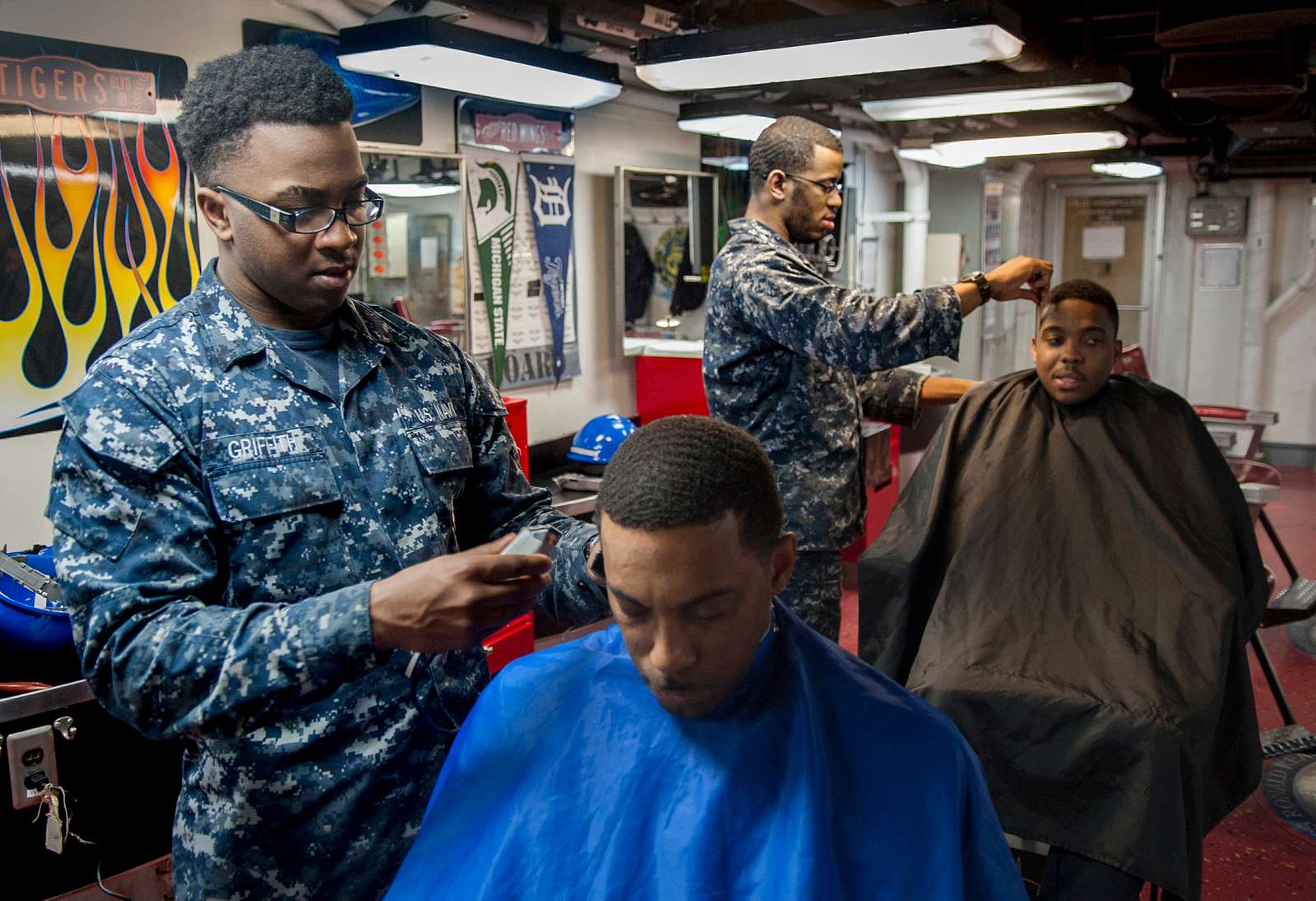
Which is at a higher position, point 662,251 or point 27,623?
point 662,251

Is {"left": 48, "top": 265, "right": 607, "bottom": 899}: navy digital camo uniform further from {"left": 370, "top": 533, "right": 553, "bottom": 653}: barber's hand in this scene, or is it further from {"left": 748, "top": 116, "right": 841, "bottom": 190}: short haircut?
{"left": 748, "top": 116, "right": 841, "bottom": 190}: short haircut

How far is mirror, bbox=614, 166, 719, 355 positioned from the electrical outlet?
3298 mm

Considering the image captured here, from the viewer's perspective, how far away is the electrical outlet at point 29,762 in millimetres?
2156

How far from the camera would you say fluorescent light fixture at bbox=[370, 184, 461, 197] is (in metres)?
3.90

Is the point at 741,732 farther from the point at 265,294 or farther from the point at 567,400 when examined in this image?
the point at 567,400

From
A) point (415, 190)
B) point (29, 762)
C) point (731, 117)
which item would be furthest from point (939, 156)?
point (29, 762)

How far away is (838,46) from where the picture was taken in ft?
9.31

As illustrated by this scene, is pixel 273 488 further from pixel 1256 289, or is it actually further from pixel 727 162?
pixel 1256 289

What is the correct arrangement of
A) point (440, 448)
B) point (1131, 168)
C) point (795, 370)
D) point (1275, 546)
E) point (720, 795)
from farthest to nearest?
point (1131, 168) → point (1275, 546) → point (795, 370) → point (440, 448) → point (720, 795)

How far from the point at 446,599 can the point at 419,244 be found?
3150 millimetres

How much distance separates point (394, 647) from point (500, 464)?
1.49 ft

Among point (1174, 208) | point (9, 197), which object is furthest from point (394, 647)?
point (1174, 208)

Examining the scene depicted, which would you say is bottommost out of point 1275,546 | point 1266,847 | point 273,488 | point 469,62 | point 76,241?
point 1266,847

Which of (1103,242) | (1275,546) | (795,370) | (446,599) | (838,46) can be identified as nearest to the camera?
(446,599)
